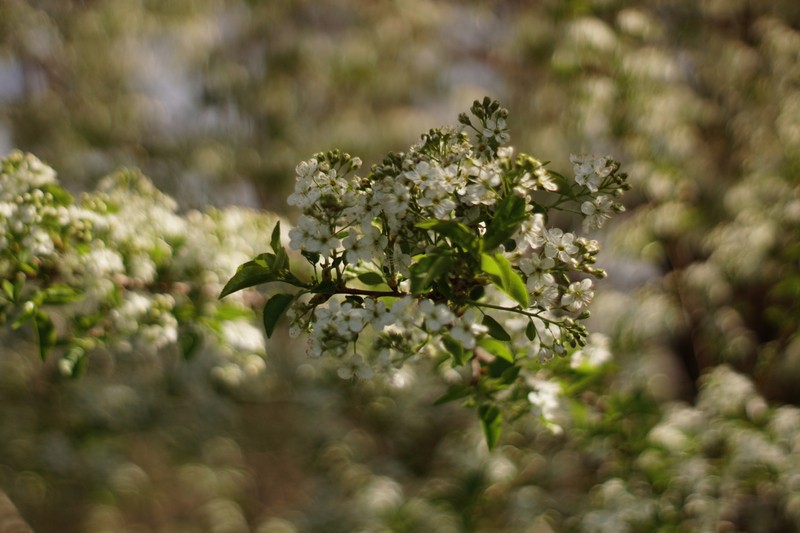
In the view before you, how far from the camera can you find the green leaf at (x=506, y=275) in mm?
1096

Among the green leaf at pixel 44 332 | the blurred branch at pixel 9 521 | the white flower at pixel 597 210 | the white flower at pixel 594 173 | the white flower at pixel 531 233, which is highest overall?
the blurred branch at pixel 9 521

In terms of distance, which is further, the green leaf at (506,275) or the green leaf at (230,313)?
the green leaf at (230,313)

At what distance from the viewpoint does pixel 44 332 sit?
176cm

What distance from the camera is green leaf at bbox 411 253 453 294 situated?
1059 millimetres

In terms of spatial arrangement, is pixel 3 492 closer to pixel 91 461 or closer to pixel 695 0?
pixel 91 461

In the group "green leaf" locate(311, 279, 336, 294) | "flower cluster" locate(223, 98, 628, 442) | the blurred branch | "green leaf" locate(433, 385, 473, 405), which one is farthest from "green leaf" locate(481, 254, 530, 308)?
the blurred branch

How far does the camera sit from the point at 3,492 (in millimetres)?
5762

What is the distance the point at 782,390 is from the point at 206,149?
3.74m

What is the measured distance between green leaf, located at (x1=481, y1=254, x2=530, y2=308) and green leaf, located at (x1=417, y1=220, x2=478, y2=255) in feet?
0.08

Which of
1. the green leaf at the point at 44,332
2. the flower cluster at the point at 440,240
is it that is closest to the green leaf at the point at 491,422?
the flower cluster at the point at 440,240

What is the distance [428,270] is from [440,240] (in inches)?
4.7

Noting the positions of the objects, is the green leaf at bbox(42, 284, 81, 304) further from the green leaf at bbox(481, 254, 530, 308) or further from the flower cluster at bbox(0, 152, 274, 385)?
the green leaf at bbox(481, 254, 530, 308)

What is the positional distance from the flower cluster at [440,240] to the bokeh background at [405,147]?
3.85 ft

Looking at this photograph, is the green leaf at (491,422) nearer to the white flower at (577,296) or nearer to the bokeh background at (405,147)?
the white flower at (577,296)
